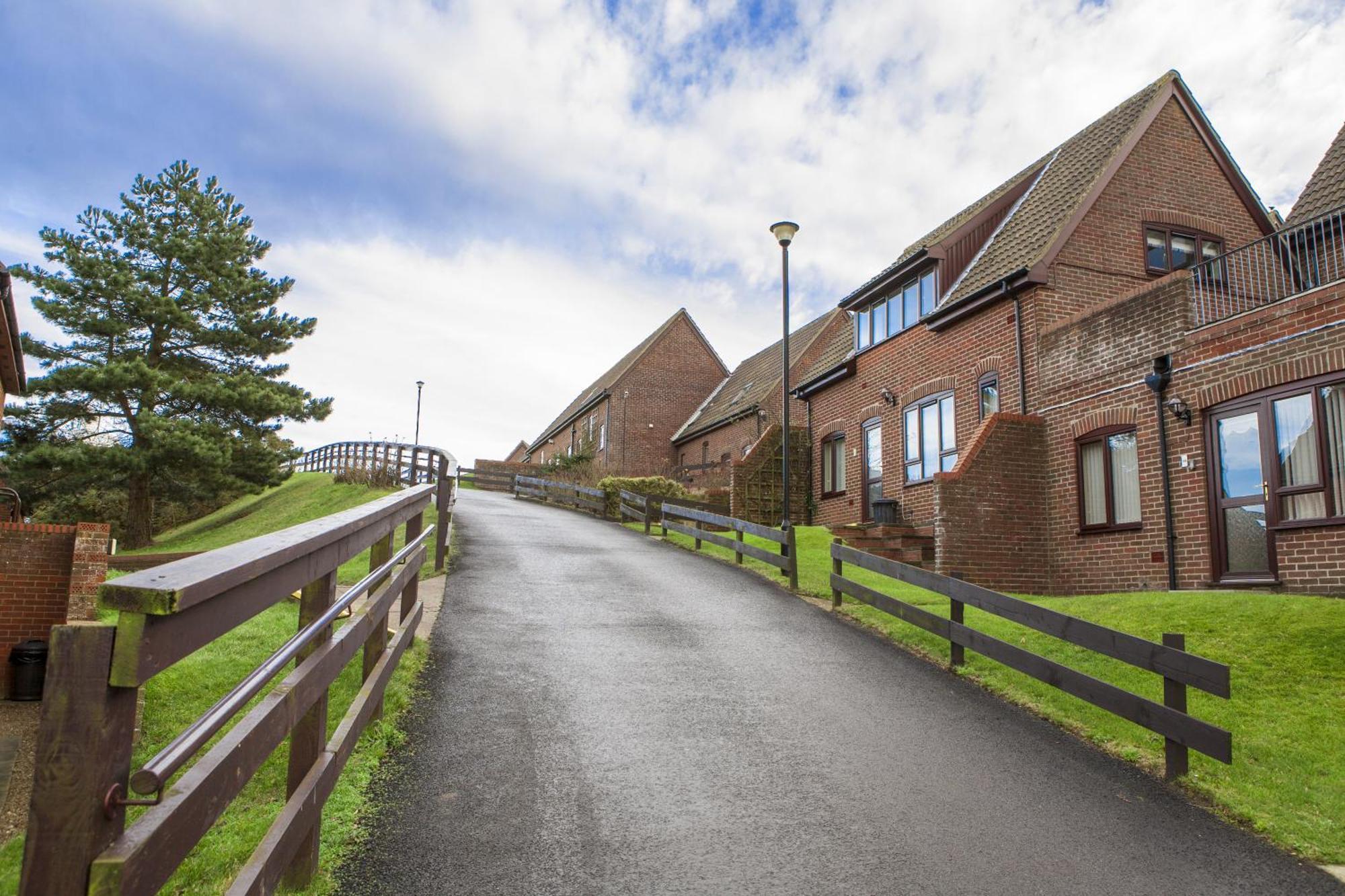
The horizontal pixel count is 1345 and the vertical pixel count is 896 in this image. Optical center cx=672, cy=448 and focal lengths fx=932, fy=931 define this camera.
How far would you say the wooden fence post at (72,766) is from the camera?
1825mm

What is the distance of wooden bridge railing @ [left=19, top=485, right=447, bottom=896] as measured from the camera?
1849 mm

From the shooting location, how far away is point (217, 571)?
7.68 feet

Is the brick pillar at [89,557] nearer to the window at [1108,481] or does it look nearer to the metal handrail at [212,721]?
the metal handrail at [212,721]

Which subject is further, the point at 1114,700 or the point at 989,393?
the point at 989,393

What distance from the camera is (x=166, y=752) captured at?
2.03m

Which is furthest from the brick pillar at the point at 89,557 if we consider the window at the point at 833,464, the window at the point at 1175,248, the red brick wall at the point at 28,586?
the window at the point at 1175,248

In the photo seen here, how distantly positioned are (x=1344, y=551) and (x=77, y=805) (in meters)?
11.9

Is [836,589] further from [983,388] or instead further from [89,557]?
[89,557]

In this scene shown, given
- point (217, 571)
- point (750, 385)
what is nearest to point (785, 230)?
point (217, 571)

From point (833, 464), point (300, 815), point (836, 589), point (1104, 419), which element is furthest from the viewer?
point (833, 464)

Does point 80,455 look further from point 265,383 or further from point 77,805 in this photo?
point 77,805

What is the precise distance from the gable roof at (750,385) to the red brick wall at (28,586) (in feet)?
70.8

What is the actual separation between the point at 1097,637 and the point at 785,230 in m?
11.0

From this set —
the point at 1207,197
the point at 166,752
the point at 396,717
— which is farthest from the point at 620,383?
the point at 166,752
